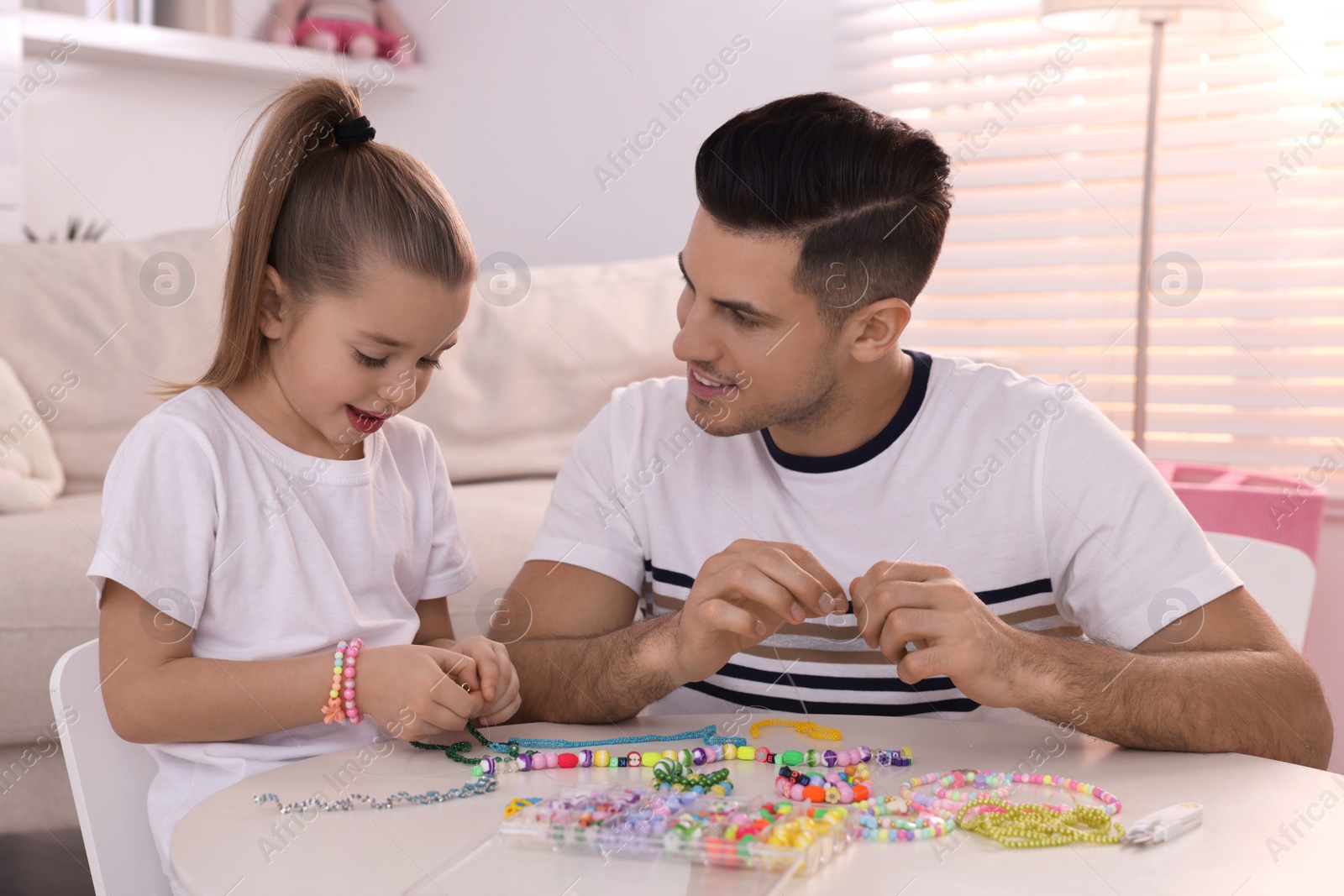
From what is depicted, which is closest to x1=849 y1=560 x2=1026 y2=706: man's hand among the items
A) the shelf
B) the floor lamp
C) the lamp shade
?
the floor lamp

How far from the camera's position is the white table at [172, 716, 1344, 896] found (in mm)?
746

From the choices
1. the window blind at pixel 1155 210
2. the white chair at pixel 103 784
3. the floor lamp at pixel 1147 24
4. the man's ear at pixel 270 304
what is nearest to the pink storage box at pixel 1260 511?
the floor lamp at pixel 1147 24

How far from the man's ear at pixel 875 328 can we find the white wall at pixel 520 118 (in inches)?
75.9

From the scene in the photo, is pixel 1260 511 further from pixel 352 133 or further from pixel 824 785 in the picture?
pixel 352 133

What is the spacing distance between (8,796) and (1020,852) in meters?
1.82

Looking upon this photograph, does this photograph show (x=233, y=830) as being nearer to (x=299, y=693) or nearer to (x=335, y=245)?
(x=299, y=693)

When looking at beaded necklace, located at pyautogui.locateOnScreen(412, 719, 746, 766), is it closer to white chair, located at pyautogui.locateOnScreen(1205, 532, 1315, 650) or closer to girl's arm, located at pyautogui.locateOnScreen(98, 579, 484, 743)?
girl's arm, located at pyautogui.locateOnScreen(98, 579, 484, 743)

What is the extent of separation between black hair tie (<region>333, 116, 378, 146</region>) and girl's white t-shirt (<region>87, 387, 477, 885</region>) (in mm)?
308

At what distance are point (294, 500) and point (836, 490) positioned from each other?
2.01 feet

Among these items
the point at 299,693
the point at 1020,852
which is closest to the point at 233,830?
the point at 299,693

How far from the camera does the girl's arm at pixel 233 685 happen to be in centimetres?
103

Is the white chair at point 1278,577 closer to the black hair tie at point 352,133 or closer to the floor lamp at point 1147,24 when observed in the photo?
the floor lamp at point 1147,24

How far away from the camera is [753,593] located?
1025 millimetres

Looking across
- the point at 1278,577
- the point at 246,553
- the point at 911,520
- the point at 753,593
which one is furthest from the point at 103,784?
the point at 1278,577
